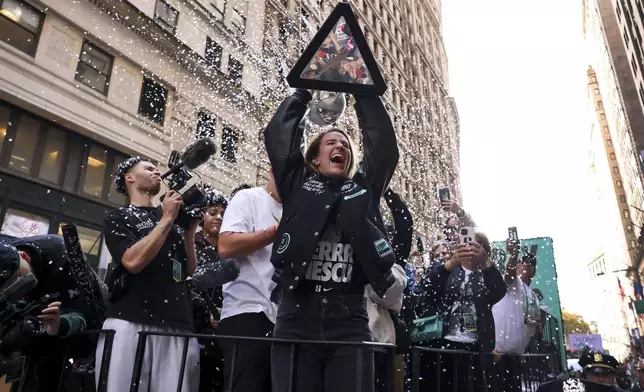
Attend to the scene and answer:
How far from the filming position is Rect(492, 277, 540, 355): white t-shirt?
460cm

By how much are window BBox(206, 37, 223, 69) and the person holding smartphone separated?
13287mm

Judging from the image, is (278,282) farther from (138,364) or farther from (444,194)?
(444,194)

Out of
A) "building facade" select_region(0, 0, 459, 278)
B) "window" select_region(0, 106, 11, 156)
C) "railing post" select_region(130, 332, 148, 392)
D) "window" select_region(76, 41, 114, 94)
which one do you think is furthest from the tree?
"railing post" select_region(130, 332, 148, 392)

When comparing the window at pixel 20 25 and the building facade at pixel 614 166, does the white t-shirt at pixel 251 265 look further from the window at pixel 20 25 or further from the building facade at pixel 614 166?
the building facade at pixel 614 166

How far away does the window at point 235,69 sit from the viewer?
16328 millimetres

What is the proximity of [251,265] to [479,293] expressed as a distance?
221cm

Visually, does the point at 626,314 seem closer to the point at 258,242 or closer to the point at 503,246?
the point at 503,246

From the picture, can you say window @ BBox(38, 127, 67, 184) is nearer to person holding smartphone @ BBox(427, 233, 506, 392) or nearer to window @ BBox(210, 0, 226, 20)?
window @ BBox(210, 0, 226, 20)

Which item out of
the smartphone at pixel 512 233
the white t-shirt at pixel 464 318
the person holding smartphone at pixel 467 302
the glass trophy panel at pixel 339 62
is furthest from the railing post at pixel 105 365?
the smartphone at pixel 512 233

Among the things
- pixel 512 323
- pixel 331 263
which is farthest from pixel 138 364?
pixel 512 323

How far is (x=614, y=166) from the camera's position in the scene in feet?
257

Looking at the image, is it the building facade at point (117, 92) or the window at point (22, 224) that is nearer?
the window at point (22, 224)

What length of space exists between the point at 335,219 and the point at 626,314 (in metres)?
93.2

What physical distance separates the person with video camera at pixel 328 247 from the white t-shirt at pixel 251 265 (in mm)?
445
